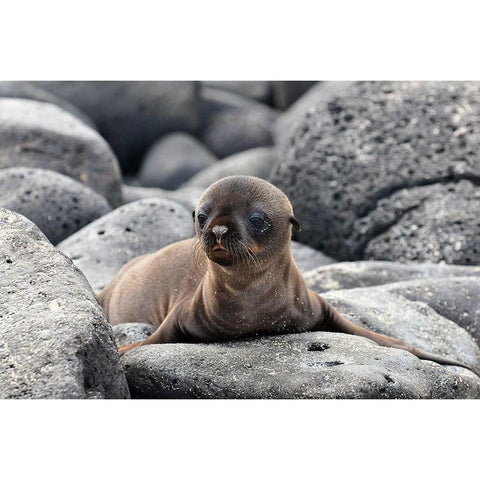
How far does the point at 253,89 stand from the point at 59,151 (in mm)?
9901

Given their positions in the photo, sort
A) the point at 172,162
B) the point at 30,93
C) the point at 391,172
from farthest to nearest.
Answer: the point at 172,162, the point at 30,93, the point at 391,172

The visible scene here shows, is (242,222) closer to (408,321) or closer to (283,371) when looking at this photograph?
(283,371)

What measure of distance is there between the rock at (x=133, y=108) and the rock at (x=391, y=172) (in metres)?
6.29

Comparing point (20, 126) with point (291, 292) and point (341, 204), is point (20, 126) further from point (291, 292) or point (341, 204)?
point (291, 292)

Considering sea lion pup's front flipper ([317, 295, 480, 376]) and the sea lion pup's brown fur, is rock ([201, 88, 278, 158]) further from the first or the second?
sea lion pup's front flipper ([317, 295, 480, 376])

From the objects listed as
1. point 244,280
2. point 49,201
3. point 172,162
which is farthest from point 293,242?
point 172,162

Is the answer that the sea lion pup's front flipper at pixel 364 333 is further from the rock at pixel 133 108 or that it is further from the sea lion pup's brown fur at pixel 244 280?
the rock at pixel 133 108

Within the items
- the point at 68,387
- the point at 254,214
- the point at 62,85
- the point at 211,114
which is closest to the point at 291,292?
the point at 254,214

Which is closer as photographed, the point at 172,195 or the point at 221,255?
the point at 221,255

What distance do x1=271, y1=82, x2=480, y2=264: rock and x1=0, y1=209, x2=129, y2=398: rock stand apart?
580cm

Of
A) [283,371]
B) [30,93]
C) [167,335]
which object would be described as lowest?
[30,93]

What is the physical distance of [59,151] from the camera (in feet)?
41.2
